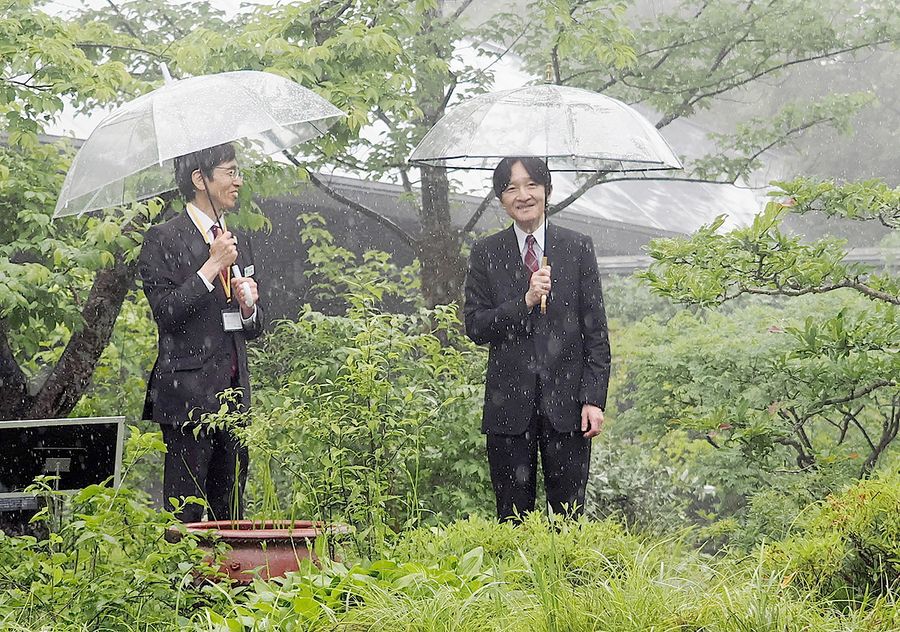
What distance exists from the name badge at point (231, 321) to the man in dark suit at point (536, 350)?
832 millimetres

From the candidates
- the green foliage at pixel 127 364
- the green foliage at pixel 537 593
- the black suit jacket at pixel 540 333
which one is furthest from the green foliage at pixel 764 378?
the green foliage at pixel 127 364

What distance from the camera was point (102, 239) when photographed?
4.64 metres

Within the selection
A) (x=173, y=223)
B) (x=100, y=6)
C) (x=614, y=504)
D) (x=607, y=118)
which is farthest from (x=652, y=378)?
(x=100, y=6)

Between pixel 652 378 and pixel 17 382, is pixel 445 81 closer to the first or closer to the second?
pixel 652 378

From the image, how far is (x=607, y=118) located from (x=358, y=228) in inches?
211

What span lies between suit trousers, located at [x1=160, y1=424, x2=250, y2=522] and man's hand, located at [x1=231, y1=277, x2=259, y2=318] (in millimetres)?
437

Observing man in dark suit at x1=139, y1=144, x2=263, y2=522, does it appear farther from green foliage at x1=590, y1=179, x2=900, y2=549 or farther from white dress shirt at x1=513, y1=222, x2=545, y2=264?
green foliage at x1=590, y1=179, x2=900, y2=549

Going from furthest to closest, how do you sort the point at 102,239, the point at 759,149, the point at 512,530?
the point at 759,149 < the point at 102,239 < the point at 512,530

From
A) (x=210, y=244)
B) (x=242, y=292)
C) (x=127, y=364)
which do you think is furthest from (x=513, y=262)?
(x=127, y=364)

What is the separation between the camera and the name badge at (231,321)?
396 centimetres

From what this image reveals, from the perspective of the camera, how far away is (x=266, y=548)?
10.3 ft

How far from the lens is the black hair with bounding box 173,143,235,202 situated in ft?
12.9

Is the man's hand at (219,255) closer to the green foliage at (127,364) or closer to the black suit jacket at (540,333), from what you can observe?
the black suit jacket at (540,333)

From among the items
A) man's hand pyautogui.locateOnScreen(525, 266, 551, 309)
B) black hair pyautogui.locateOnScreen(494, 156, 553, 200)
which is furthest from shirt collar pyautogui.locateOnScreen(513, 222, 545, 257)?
man's hand pyautogui.locateOnScreen(525, 266, 551, 309)
